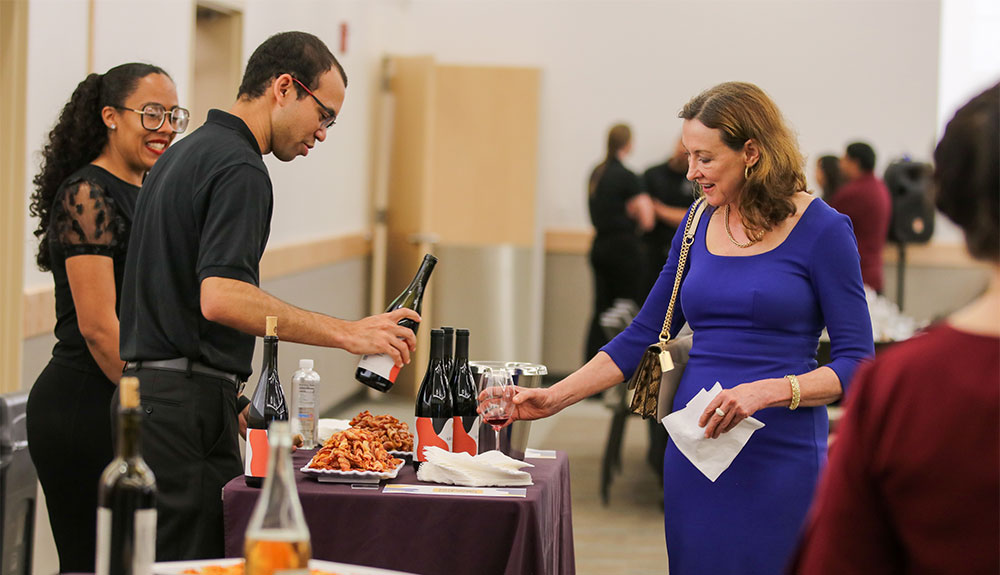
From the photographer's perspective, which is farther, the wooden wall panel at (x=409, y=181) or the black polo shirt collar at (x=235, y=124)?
the wooden wall panel at (x=409, y=181)

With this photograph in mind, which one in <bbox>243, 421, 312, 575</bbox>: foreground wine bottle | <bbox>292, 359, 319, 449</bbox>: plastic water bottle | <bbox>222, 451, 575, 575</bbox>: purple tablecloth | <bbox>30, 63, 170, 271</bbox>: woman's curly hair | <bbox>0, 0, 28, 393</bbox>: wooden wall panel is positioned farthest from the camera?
<bbox>0, 0, 28, 393</bbox>: wooden wall panel

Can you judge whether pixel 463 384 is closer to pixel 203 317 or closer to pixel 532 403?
pixel 532 403

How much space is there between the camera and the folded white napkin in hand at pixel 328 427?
2.47 meters

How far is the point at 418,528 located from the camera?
6.66 ft

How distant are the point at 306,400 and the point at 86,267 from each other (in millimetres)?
618

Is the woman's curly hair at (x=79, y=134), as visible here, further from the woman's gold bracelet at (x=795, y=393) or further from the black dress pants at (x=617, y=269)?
the black dress pants at (x=617, y=269)

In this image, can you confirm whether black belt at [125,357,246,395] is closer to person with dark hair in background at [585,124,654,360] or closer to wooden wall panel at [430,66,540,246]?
person with dark hair in background at [585,124,654,360]

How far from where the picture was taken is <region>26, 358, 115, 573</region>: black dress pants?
8.38ft

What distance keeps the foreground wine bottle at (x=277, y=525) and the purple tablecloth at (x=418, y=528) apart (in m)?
0.85

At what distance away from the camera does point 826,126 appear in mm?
8609

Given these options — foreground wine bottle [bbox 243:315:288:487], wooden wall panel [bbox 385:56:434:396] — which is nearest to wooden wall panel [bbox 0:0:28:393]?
foreground wine bottle [bbox 243:315:288:487]

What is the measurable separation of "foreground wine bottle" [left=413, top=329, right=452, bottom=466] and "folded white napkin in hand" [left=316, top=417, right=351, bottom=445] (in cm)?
32

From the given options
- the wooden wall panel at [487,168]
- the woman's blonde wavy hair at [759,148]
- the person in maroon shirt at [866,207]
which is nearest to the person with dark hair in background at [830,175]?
the person in maroon shirt at [866,207]

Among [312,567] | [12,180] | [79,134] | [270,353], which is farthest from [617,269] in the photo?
[312,567]
